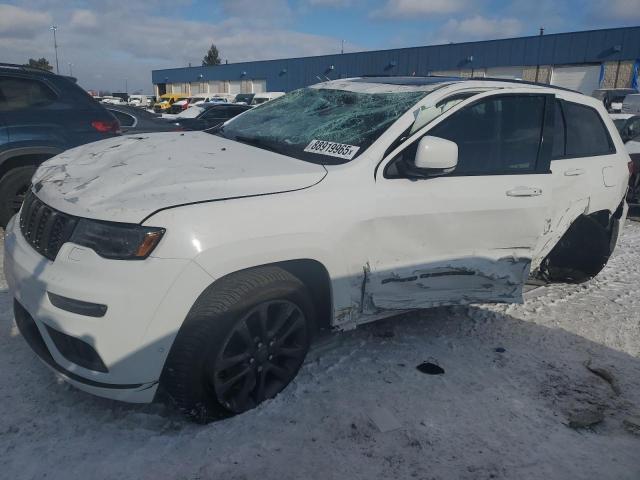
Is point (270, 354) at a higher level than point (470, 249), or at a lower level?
lower

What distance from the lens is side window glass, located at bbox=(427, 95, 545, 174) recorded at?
3139 mm

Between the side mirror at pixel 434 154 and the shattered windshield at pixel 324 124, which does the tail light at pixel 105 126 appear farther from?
the side mirror at pixel 434 154

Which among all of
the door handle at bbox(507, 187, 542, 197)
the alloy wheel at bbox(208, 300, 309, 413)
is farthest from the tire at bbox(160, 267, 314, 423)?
the door handle at bbox(507, 187, 542, 197)

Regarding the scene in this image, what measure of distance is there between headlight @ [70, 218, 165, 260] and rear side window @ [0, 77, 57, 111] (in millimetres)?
3699

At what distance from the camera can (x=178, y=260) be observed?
2148mm

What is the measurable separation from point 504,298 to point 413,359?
74 centimetres

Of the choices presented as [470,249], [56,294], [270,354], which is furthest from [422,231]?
[56,294]

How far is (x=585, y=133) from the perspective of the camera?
4090 millimetres

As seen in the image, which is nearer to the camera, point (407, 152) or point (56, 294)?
point (56, 294)

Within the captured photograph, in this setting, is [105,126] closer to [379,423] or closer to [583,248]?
[379,423]

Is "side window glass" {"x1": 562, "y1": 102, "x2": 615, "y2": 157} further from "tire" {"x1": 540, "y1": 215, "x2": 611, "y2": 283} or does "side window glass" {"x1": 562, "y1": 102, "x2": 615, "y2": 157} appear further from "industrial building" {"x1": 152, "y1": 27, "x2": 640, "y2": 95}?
"industrial building" {"x1": 152, "y1": 27, "x2": 640, "y2": 95}

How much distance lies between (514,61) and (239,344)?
38.4m

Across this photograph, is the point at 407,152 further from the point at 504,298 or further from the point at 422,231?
the point at 504,298

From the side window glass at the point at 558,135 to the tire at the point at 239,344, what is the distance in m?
2.34
